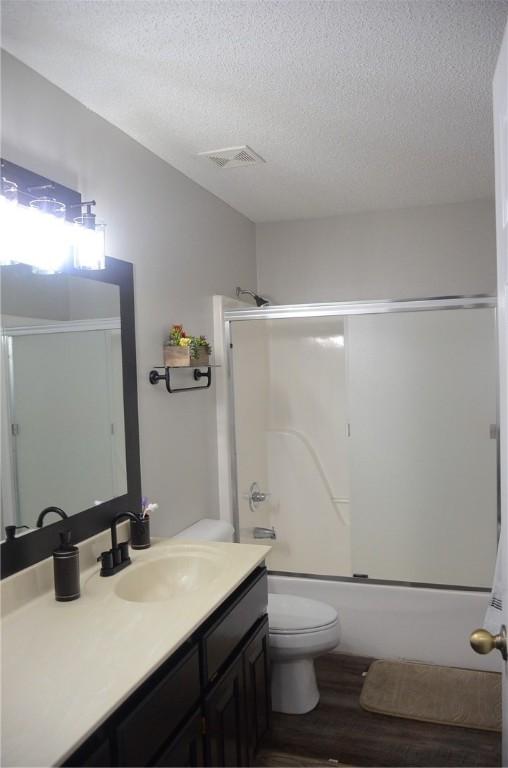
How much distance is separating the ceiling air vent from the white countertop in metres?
1.67

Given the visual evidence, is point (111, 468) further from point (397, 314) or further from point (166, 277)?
point (397, 314)

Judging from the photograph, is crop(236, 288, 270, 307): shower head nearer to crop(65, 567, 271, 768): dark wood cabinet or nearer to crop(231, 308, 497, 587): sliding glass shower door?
crop(231, 308, 497, 587): sliding glass shower door

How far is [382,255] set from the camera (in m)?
3.76

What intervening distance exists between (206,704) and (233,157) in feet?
6.82

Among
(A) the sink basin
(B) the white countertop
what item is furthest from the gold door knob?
(A) the sink basin

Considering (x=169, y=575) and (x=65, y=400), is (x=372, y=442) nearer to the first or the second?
(x=169, y=575)

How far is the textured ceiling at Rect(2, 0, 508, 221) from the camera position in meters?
1.62

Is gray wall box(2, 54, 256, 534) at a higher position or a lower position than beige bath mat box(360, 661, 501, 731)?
higher

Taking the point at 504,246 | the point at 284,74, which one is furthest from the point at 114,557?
the point at 284,74

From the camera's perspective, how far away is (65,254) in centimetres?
201

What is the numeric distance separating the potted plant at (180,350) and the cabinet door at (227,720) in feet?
3.91

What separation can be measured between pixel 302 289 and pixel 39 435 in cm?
235

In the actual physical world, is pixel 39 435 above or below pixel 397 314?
below

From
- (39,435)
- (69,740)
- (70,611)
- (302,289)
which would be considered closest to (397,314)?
(302,289)
